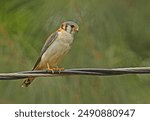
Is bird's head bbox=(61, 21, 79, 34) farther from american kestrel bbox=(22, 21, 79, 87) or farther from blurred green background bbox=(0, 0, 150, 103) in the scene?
blurred green background bbox=(0, 0, 150, 103)

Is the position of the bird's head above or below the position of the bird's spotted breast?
above

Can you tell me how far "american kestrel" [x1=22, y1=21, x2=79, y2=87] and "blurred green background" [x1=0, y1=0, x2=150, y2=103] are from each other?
17 cm

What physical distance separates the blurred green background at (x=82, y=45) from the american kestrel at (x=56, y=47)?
172mm

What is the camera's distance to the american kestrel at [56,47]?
8.48 ft

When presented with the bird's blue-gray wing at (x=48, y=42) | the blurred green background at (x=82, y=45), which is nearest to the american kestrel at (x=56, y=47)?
the bird's blue-gray wing at (x=48, y=42)

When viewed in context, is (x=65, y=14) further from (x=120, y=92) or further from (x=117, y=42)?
(x=120, y=92)

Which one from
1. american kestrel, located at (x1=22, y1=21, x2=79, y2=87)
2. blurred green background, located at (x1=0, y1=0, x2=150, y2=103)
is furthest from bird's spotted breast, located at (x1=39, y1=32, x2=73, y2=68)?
blurred green background, located at (x1=0, y1=0, x2=150, y2=103)

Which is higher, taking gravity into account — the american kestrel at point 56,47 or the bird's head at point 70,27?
the bird's head at point 70,27

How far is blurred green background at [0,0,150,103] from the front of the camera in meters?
2.86

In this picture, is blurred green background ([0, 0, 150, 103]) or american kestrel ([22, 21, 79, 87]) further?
blurred green background ([0, 0, 150, 103])

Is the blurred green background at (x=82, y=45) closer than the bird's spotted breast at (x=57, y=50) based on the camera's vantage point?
No

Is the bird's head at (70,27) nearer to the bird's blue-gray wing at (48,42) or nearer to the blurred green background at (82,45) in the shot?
the bird's blue-gray wing at (48,42)

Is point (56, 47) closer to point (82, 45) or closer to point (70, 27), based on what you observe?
point (70, 27)

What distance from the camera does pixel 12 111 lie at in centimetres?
294
